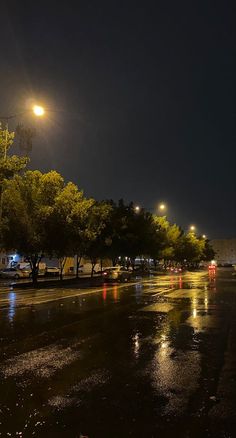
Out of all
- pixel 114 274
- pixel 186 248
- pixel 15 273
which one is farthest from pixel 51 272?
pixel 186 248

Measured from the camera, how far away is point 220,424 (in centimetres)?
601

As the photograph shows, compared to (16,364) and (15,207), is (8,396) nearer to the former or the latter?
(16,364)

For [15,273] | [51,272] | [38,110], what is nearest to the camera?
[38,110]

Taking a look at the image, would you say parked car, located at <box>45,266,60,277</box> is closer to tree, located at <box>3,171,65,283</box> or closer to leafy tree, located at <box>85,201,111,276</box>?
leafy tree, located at <box>85,201,111,276</box>

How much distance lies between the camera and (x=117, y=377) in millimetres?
8375

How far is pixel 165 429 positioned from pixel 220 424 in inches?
26.9

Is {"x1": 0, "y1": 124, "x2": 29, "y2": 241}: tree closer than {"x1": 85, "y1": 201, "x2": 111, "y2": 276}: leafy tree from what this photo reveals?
Yes

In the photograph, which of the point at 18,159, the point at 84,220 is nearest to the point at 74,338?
the point at 18,159

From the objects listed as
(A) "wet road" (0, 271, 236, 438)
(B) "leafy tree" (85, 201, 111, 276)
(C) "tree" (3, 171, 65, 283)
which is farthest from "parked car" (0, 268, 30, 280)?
(A) "wet road" (0, 271, 236, 438)

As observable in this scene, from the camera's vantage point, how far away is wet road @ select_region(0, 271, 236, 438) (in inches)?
235

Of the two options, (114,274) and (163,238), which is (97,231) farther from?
(163,238)

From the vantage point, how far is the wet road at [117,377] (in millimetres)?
5980

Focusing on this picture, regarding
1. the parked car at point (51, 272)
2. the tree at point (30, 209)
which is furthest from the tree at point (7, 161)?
the parked car at point (51, 272)

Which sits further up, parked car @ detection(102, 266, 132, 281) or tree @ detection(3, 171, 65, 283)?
tree @ detection(3, 171, 65, 283)
